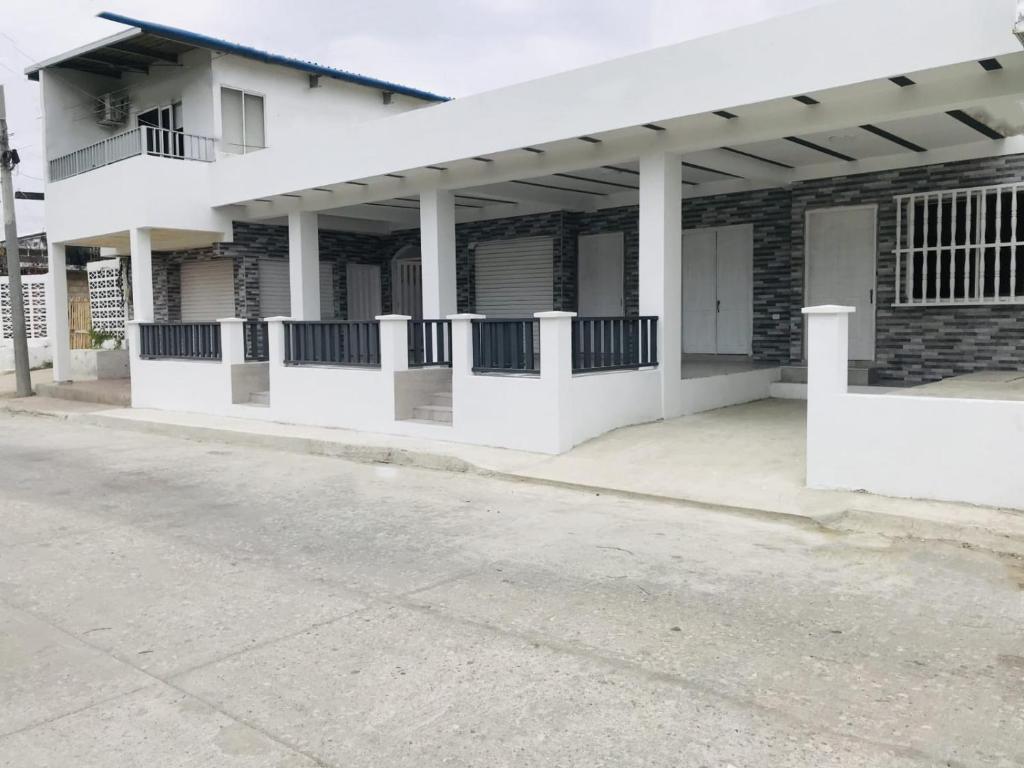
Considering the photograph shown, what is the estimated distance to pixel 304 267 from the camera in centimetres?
1528

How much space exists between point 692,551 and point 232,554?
3.21 metres

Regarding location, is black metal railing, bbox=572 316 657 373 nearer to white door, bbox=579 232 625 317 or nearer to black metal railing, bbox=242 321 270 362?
white door, bbox=579 232 625 317

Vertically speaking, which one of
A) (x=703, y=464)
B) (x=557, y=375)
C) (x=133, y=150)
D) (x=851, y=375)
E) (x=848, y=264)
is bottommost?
(x=703, y=464)

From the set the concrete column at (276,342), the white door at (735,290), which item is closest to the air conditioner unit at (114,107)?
the concrete column at (276,342)

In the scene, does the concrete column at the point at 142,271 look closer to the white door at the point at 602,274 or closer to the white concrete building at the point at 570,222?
the white concrete building at the point at 570,222

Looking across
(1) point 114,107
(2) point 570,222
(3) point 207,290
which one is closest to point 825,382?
(2) point 570,222

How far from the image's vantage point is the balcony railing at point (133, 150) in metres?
15.9

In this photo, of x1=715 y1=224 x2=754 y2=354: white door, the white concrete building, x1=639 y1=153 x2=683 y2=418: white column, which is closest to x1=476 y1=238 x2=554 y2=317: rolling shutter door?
the white concrete building

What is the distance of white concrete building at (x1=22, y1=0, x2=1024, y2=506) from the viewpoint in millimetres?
8828

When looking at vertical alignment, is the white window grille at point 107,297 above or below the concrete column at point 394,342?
above

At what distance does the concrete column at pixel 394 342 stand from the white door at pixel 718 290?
534 cm

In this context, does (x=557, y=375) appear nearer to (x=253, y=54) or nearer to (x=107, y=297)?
(x=253, y=54)

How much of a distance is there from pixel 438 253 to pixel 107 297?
44.9 ft

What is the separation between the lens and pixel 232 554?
6.11 m
